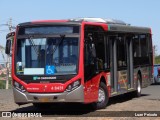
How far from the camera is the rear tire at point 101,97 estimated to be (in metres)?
14.4

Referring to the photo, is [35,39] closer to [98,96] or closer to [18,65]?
[18,65]

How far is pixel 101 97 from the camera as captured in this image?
1464cm

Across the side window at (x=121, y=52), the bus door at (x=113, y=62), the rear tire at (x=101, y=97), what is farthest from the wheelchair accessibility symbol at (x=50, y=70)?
the side window at (x=121, y=52)

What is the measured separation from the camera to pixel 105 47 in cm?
1508

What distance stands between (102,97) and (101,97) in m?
0.07

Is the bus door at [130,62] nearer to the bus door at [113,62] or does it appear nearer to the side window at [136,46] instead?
the side window at [136,46]

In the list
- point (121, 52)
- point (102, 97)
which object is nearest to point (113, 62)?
point (121, 52)

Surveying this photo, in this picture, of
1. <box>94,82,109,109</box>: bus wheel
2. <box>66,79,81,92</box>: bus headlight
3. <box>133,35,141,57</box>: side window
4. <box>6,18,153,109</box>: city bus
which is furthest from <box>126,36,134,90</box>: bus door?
<box>66,79,81,92</box>: bus headlight

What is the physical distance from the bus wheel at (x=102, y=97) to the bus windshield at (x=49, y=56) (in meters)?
2.02

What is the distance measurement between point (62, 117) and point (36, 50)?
7.24 feet

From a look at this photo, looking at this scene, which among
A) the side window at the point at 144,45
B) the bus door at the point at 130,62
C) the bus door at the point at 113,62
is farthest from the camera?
the side window at the point at 144,45

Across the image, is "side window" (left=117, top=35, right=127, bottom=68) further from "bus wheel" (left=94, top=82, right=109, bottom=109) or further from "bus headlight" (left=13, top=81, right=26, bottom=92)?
"bus headlight" (left=13, top=81, right=26, bottom=92)

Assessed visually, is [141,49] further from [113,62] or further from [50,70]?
[50,70]

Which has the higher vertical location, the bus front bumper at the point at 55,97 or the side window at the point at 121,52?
the side window at the point at 121,52
